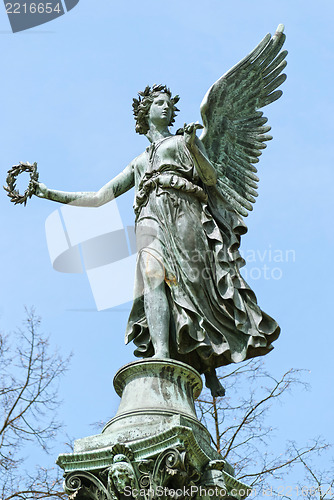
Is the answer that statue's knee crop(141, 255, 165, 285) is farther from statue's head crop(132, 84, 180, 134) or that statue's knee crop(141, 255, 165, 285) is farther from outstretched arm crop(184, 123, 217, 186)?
statue's head crop(132, 84, 180, 134)

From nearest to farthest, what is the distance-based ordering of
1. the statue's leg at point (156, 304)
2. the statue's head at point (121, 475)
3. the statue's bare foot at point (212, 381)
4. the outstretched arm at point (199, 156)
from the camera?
the statue's head at point (121, 475), the statue's leg at point (156, 304), the statue's bare foot at point (212, 381), the outstretched arm at point (199, 156)

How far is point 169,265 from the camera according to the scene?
8.05m

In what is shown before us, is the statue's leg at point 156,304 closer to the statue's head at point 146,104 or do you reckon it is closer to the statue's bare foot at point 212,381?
the statue's bare foot at point 212,381

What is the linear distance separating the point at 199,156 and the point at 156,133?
73 cm

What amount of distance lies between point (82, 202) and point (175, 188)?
1145 millimetres

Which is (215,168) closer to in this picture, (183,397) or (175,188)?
(175,188)

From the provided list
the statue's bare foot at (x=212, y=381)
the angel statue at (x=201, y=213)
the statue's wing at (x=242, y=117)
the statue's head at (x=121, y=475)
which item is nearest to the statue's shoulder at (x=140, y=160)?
the angel statue at (x=201, y=213)

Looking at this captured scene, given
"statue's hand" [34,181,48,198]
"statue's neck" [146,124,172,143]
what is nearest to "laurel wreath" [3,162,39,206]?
"statue's hand" [34,181,48,198]

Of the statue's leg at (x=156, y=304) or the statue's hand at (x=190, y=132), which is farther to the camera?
the statue's hand at (x=190, y=132)

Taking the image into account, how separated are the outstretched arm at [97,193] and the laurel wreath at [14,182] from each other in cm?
7

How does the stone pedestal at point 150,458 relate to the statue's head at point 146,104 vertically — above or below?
below

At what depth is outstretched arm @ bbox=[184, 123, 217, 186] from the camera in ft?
27.1

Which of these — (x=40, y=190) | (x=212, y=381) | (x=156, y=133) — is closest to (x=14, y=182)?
(x=40, y=190)

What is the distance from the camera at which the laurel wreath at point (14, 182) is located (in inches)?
356
